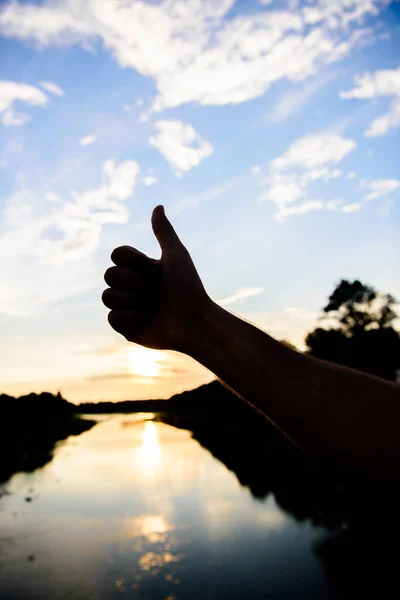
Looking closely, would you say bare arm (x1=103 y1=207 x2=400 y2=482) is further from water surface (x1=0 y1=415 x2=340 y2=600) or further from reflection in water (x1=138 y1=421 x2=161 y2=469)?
reflection in water (x1=138 y1=421 x2=161 y2=469)

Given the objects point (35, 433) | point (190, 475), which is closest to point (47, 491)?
point (190, 475)

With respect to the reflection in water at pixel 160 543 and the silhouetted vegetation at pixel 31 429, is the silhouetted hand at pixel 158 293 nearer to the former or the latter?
the reflection in water at pixel 160 543

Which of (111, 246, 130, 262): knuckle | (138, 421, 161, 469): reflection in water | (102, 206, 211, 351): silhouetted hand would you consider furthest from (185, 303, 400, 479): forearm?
(138, 421, 161, 469): reflection in water

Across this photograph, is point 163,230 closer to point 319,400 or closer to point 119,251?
point 119,251

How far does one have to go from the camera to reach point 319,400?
140 cm

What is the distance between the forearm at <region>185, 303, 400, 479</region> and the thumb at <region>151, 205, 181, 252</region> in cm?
55

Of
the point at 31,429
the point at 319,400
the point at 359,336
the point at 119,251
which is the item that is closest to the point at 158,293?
the point at 119,251

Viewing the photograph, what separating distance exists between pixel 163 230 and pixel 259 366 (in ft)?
2.76

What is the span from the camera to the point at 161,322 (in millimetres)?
1942

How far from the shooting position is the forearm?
1.30 metres

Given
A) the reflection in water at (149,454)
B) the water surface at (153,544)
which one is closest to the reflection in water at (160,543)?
the water surface at (153,544)

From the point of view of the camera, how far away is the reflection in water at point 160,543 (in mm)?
15422

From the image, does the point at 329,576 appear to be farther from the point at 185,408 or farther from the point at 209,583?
the point at 185,408

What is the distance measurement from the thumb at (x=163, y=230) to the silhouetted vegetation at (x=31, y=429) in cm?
4189
